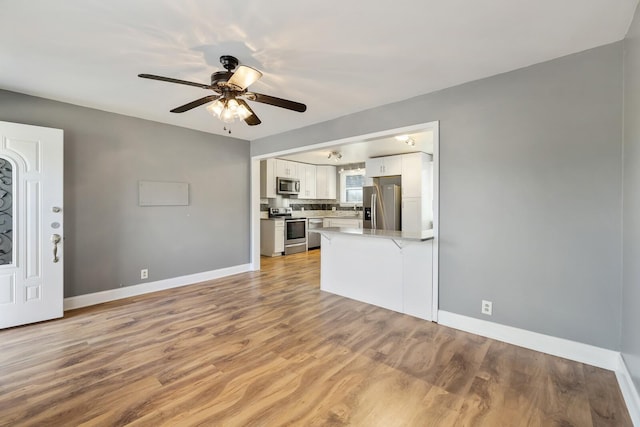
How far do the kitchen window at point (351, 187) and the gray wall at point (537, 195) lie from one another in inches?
193

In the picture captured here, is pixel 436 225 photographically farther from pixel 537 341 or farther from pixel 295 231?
pixel 295 231

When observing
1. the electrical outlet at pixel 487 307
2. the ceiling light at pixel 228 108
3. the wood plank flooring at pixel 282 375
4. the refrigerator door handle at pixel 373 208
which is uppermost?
the ceiling light at pixel 228 108

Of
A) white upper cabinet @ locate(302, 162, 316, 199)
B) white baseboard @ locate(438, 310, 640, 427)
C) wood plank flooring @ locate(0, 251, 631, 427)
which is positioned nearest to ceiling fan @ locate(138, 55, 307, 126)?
wood plank flooring @ locate(0, 251, 631, 427)

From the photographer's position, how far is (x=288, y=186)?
278 inches

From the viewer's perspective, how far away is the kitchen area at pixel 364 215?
3.24 metres

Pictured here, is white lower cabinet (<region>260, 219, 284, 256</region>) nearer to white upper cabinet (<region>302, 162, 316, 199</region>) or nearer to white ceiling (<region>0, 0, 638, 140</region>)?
white upper cabinet (<region>302, 162, 316, 199</region>)

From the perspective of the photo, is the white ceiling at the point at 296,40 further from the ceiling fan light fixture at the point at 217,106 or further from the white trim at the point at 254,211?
the white trim at the point at 254,211

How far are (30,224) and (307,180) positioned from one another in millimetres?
5519

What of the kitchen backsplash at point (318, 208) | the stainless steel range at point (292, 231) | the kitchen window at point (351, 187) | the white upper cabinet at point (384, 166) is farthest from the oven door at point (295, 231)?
the white upper cabinet at point (384, 166)

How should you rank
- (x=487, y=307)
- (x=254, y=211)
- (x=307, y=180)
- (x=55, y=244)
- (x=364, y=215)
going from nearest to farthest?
1. (x=487, y=307)
2. (x=55, y=244)
3. (x=254, y=211)
4. (x=364, y=215)
5. (x=307, y=180)

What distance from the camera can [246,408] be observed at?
5.68 ft

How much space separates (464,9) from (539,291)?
224cm

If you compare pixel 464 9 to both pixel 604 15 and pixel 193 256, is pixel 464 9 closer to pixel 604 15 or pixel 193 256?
pixel 604 15

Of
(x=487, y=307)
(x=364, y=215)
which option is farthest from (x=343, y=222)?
(x=487, y=307)
